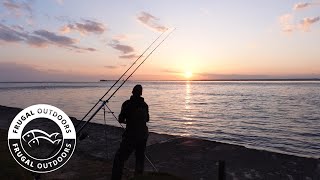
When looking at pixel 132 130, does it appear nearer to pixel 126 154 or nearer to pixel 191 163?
pixel 126 154

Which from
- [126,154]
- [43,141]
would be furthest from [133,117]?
[43,141]

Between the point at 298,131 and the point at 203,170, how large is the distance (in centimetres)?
1409

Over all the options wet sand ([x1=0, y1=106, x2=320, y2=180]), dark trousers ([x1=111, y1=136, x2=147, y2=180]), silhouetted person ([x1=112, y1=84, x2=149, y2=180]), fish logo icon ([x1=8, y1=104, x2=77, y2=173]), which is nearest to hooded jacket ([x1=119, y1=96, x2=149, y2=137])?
silhouetted person ([x1=112, y1=84, x2=149, y2=180])

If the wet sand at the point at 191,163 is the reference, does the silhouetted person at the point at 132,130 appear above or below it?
above

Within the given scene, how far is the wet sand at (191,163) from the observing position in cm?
772

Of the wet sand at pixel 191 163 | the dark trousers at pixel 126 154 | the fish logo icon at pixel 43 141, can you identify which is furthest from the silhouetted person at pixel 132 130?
the wet sand at pixel 191 163

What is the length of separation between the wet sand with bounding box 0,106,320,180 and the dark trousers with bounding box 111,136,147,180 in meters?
1.44

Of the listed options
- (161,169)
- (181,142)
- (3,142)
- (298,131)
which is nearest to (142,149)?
(161,169)

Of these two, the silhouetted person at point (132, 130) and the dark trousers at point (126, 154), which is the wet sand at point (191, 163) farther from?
the silhouetted person at point (132, 130)

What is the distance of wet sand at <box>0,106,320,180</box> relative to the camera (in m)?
7.72

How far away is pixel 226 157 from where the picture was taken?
9445 millimetres

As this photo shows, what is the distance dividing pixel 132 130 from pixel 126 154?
48 centimetres

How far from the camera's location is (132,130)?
595 centimetres

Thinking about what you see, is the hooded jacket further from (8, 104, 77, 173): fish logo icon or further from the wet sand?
the wet sand
